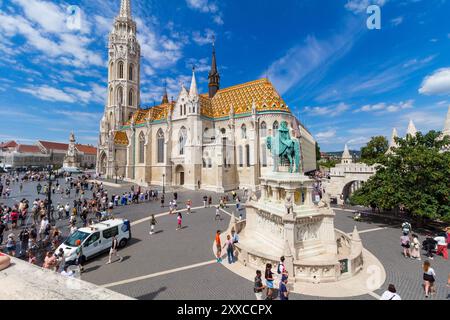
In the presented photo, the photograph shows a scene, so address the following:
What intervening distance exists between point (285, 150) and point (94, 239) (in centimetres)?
990

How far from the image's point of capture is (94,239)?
9328 mm

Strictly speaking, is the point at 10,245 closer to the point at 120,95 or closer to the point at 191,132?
the point at 191,132

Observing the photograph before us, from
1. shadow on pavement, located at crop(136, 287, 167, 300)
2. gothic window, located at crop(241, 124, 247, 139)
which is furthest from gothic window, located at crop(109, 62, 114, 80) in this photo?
shadow on pavement, located at crop(136, 287, 167, 300)

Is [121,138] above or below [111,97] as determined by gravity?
below

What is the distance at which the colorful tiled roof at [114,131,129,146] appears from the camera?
3993 cm

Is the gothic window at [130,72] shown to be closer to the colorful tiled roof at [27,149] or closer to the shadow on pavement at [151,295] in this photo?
the shadow on pavement at [151,295]

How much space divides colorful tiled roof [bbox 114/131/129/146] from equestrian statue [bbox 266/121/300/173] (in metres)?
36.7

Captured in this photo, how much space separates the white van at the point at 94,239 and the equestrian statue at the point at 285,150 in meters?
8.63

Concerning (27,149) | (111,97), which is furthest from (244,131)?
(27,149)

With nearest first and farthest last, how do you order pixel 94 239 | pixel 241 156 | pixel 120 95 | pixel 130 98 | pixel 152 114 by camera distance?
pixel 94 239 < pixel 241 156 < pixel 152 114 < pixel 120 95 < pixel 130 98

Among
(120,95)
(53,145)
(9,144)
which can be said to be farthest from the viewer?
(53,145)

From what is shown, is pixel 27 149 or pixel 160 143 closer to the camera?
pixel 160 143

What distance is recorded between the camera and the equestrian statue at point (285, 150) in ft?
34.7

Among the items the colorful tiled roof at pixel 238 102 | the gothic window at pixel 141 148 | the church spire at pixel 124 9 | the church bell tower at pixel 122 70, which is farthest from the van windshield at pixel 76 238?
the church spire at pixel 124 9
